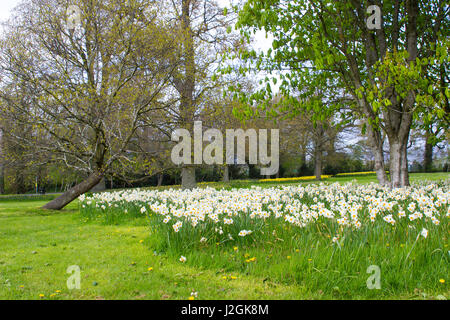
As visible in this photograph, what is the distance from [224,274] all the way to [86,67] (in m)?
8.99

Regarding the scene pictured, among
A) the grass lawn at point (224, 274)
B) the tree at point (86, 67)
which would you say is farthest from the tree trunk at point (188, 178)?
the grass lawn at point (224, 274)

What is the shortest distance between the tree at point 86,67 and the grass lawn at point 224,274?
17.5 feet

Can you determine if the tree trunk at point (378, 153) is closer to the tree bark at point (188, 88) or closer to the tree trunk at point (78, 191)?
the tree bark at point (188, 88)

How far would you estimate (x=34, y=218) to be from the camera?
27.5 feet

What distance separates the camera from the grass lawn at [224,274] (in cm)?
310

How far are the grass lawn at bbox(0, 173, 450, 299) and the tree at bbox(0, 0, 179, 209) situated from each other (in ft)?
17.5

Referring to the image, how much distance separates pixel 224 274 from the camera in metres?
3.62

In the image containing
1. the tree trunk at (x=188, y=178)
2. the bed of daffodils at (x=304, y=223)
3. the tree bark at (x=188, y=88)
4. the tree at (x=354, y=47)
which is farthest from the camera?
the tree trunk at (x=188, y=178)

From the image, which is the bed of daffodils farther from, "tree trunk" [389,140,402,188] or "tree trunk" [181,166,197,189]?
"tree trunk" [181,166,197,189]

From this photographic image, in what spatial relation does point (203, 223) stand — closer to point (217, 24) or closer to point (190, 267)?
point (190, 267)

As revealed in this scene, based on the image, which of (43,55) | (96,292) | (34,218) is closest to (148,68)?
(43,55)

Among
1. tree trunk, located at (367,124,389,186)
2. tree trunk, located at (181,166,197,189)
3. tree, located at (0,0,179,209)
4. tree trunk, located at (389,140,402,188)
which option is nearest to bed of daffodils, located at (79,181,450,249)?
tree trunk, located at (389,140,402,188)

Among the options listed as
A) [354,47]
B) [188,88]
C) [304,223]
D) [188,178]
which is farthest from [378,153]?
[188,178]

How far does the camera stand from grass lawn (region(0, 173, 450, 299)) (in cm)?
310
